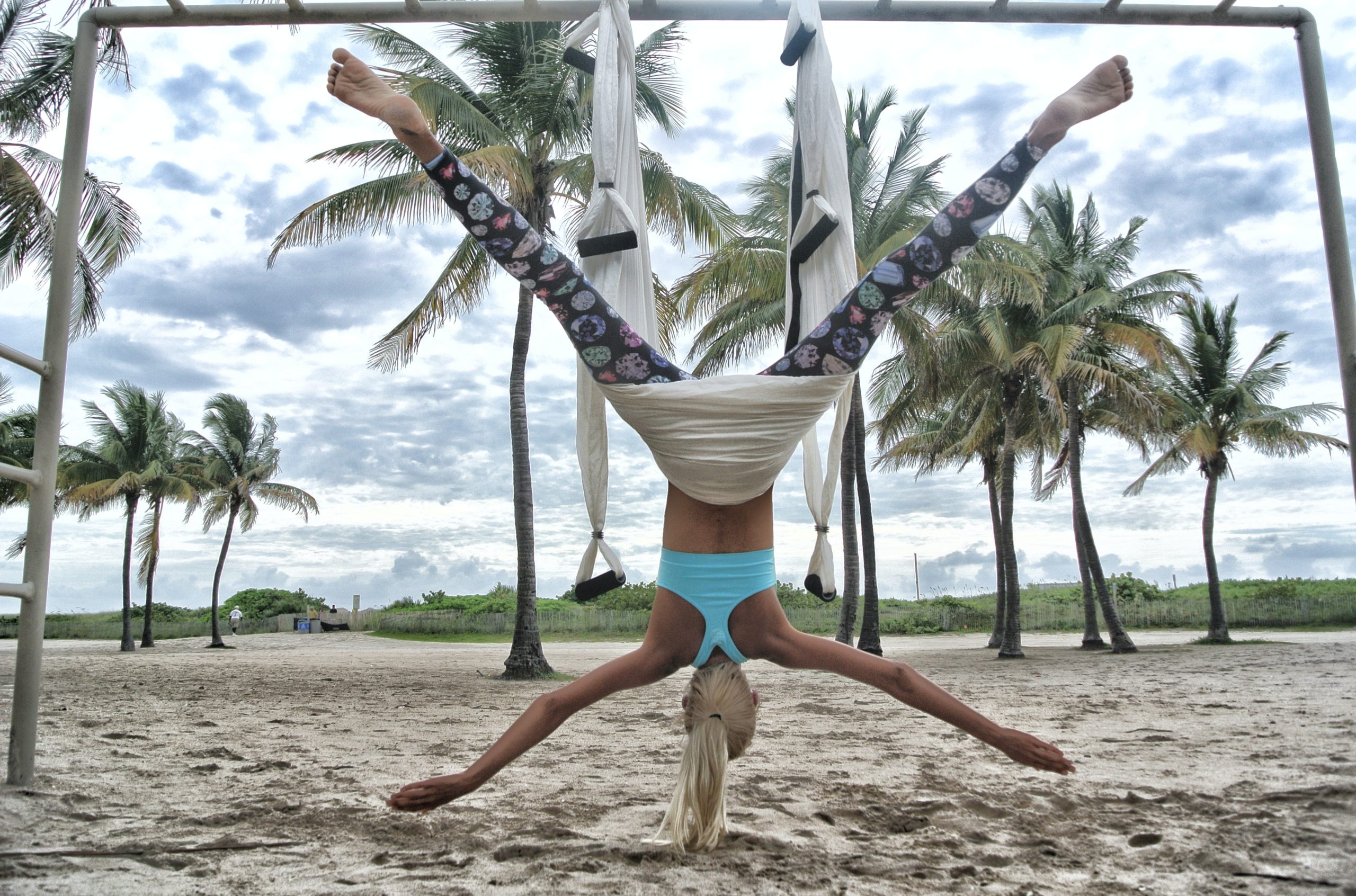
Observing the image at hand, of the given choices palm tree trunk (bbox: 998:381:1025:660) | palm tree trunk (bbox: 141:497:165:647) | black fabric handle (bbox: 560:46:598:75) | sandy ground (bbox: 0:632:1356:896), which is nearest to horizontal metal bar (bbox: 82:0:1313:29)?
black fabric handle (bbox: 560:46:598:75)

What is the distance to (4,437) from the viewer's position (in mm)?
15617

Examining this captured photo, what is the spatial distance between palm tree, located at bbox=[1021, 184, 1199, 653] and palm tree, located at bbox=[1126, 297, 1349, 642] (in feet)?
3.63

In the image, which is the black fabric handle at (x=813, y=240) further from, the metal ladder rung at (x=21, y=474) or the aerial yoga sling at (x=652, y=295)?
the metal ladder rung at (x=21, y=474)

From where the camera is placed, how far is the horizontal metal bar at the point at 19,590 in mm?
2951

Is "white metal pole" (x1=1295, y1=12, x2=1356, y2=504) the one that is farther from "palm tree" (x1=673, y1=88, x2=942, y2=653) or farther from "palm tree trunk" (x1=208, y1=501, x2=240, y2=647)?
"palm tree trunk" (x1=208, y1=501, x2=240, y2=647)

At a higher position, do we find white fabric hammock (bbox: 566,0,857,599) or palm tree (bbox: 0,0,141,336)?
palm tree (bbox: 0,0,141,336)

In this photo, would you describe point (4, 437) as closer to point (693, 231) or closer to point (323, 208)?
point (323, 208)

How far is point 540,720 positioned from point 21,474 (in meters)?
2.20

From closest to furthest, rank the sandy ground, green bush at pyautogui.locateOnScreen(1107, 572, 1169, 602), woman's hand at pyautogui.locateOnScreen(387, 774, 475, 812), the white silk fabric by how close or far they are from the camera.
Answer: woman's hand at pyautogui.locateOnScreen(387, 774, 475, 812), the white silk fabric, the sandy ground, green bush at pyautogui.locateOnScreen(1107, 572, 1169, 602)

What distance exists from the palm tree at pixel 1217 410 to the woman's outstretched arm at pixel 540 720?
15192 millimetres

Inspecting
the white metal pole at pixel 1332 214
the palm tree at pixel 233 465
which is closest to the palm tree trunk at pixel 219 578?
the palm tree at pixel 233 465

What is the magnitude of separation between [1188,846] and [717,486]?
1.94 metres

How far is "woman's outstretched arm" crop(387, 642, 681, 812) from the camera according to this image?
7.13 feet

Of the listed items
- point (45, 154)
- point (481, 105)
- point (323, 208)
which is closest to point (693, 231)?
point (481, 105)
